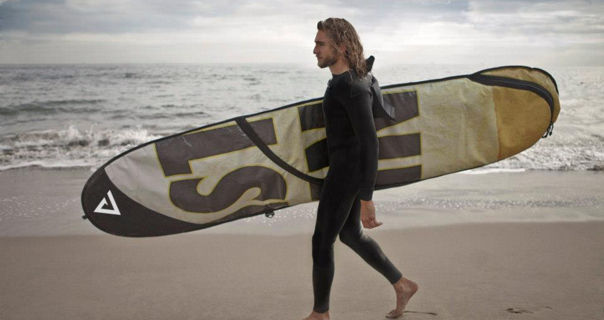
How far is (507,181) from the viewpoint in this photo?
6.32 m

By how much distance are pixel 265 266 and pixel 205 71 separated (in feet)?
92.6

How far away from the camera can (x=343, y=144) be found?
239 cm

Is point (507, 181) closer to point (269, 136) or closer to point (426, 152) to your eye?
point (426, 152)

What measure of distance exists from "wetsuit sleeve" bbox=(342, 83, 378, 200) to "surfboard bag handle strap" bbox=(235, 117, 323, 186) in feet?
1.97

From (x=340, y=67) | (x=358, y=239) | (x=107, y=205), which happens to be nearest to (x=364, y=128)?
(x=340, y=67)

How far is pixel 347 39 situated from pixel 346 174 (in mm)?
585

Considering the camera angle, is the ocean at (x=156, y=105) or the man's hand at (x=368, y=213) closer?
the man's hand at (x=368, y=213)

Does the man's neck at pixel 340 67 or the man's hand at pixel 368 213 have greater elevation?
→ the man's neck at pixel 340 67

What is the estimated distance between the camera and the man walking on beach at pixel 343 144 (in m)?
2.27

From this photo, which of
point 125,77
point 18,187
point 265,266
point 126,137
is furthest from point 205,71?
point 265,266

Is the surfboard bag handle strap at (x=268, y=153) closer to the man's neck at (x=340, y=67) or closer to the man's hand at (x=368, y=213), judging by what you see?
the man's hand at (x=368, y=213)

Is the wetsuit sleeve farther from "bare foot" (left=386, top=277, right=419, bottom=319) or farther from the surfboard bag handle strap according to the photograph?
"bare foot" (left=386, top=277, right=419, bottom=319)

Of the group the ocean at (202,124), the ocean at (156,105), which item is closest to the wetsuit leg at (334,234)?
the ocean at (202,124)

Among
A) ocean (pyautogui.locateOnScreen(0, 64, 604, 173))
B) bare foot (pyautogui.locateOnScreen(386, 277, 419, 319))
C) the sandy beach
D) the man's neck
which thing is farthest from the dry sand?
ocean (pyautogui.locateOnScreen(0, 64, 604, 173))
